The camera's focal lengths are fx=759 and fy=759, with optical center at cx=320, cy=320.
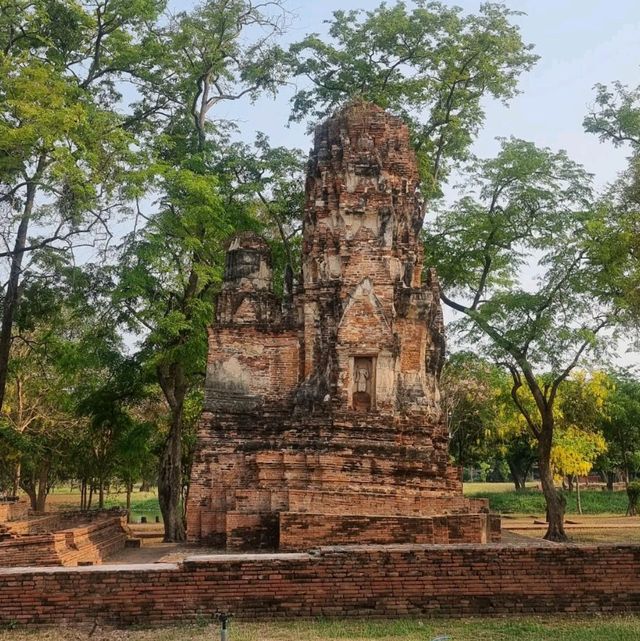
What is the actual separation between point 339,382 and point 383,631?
20.8ft

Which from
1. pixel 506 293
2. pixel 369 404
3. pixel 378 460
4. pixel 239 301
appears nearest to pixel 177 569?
pixel 378 460

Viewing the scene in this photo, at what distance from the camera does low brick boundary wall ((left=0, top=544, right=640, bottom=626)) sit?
8.05 metres

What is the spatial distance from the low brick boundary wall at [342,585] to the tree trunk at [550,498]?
472 inches

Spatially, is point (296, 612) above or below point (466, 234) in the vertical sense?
below


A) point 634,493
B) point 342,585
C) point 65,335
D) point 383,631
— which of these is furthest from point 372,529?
point 634,493

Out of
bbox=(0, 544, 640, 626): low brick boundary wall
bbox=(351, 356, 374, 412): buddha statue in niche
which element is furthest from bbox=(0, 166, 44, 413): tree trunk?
bbox=(0, 544, 640, 626): low brick boundary wall

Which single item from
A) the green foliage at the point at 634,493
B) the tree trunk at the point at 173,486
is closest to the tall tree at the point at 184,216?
the tree trunk at the point at 173,486

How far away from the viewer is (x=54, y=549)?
1072cm

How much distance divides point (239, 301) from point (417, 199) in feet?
14.6

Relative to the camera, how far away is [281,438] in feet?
45.5

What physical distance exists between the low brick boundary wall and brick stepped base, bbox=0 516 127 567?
2410 mm

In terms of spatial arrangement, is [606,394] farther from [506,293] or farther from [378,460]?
[378,460]

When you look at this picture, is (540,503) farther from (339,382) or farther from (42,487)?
(339,382)

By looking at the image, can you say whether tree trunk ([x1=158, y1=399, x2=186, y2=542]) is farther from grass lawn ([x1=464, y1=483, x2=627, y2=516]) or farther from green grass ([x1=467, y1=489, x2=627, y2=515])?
green grass ([x1=467, y1=489, x2=627, y2=515])
